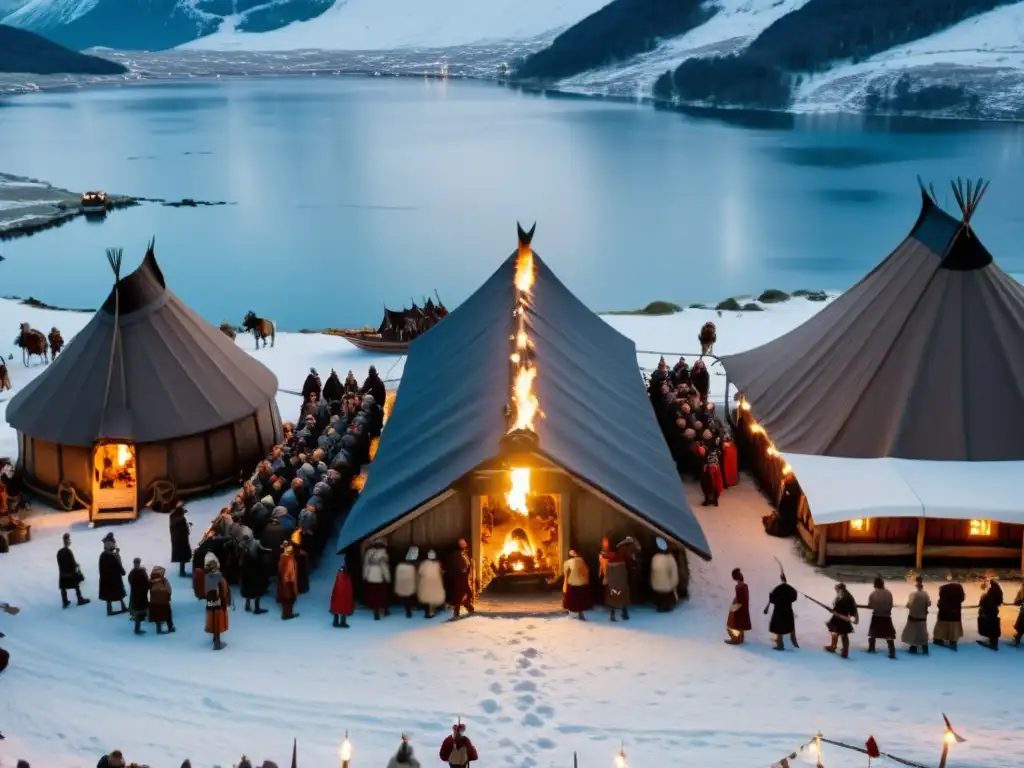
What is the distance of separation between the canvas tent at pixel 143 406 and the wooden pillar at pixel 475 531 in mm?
6577

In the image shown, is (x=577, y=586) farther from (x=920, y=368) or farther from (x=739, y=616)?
(x=920, y=368)

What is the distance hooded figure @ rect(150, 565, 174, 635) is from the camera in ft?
46.0

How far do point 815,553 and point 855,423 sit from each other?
2397 millimetres

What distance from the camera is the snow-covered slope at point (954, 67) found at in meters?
136

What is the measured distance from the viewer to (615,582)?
47.5 feet

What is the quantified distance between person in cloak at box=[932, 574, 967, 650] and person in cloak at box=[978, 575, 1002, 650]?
10.6 inches

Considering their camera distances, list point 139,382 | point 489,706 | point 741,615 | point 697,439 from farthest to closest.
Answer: point 697,439 < point 139,382 < point 741,615 < point 489,706

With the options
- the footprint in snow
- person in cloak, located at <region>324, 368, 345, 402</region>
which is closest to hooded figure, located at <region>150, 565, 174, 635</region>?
the footprint in snow

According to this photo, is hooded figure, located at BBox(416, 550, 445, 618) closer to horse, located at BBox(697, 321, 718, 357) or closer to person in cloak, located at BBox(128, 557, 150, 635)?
person in cloak, located at BBox(128, 557, 150, 635)

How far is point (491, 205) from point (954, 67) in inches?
3388

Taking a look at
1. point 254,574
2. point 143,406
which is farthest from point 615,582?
point 143,406

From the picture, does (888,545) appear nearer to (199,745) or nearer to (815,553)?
(815,553)

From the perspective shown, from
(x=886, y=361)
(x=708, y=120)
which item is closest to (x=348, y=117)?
(x=708, y=120)

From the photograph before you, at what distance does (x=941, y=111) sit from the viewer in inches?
5315
